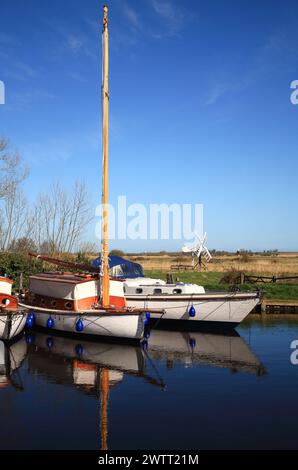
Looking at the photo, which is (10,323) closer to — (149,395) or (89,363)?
(89,363)

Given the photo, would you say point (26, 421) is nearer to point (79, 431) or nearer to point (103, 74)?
point (79, 431)

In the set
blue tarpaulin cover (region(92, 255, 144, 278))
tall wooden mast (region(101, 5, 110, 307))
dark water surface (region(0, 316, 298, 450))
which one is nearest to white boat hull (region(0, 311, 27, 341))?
dark water surface (region(0, 316, 298, 450))

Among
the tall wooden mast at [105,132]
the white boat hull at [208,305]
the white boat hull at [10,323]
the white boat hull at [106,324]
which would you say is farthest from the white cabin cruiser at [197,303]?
the white boat hull at [10,323]

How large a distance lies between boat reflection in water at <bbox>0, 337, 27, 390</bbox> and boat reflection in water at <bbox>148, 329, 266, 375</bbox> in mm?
5133

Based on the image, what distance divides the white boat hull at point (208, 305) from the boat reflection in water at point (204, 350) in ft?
2.91

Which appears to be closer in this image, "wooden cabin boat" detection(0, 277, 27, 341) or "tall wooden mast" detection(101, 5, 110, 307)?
"wooden cabin boat" detection(0, 277, 27, 341)

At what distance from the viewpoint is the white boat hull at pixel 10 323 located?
18.1m

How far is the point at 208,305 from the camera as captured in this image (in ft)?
75.8

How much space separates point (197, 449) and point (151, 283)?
1756 centimetres

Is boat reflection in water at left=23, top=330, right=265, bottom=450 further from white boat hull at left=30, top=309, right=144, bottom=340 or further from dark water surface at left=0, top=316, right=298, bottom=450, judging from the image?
white boat hull at left=30, top=309, right=144, bottom=340

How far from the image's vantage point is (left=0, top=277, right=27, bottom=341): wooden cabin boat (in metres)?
18.2

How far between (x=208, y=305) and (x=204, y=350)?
4775 millimetres

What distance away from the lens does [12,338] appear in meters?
19.3
